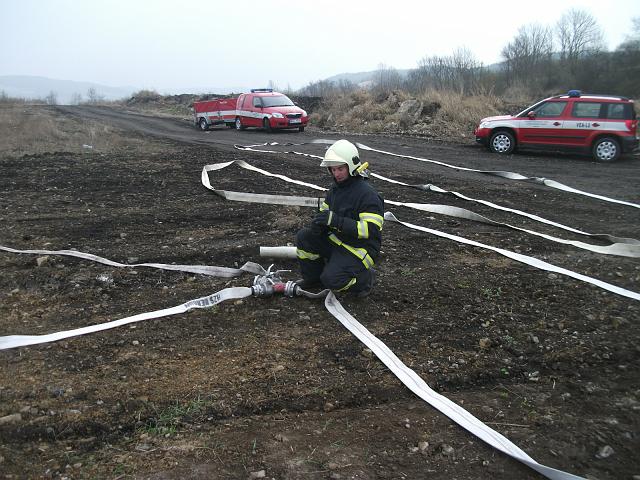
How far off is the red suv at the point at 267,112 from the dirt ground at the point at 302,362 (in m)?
13.7

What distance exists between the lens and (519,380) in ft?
11.1

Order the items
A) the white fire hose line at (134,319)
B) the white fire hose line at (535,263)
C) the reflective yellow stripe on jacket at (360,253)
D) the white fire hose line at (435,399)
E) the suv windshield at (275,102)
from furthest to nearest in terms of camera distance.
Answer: the suv windshield at (275,102) < the white fire hose line at (535,263) < the reflective yellow stripe on jacket at (360,253) < the white fire hose line at (134,319) < the white fire hose line at (435,399)

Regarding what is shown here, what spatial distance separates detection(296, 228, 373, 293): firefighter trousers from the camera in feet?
14.5

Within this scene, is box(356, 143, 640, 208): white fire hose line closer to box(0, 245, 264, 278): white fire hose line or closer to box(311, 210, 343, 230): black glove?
box(311, 210, 343, 230): black glove

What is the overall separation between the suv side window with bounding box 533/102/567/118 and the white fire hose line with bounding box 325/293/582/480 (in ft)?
38.2

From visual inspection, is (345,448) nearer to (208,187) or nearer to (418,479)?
(418,479)

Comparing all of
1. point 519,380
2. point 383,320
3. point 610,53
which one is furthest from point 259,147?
point 610,53

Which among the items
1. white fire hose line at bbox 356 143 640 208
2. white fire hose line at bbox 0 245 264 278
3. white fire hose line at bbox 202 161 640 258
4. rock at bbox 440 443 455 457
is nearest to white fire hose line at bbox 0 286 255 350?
white fire hose line at bbox 0 245 264 278

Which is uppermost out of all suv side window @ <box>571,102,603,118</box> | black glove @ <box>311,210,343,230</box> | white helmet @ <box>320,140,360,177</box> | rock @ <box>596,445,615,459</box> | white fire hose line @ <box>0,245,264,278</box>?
suv side window @ <box>571,102,603,118</box>

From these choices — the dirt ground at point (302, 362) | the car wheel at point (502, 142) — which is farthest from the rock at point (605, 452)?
the car wheel at point (502, 142)

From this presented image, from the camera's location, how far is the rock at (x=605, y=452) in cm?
265

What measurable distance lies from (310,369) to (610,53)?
47.0 metres

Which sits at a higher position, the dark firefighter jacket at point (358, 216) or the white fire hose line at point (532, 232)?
the dark firefighter jacket at point (358, 216)

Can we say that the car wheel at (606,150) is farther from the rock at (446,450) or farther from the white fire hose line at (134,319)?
the rock at (446,450)
